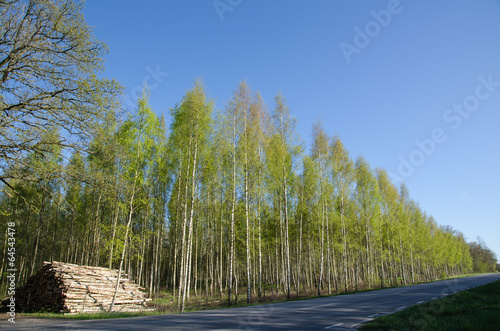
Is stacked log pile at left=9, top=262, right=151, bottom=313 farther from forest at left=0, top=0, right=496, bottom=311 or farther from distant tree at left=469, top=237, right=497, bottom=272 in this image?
distant tree at left=469, top=237, right=497, bottom=272

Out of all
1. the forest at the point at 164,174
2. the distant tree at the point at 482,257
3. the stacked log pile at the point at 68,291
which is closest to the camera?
the forest at the point at 164,174

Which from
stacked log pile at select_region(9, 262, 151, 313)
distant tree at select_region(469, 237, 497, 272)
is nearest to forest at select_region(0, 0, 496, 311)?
stacked log pile at select_region(9, 262, 151, 313)

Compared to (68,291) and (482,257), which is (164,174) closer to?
(68,291)

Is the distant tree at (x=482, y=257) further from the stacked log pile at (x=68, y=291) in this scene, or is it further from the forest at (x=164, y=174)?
the stacked log pile at (x=68, y=291)

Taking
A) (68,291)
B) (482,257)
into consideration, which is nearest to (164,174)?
(68,291)

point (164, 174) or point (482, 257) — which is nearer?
point (164, 174)

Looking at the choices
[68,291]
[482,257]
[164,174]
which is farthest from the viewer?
[482,257]

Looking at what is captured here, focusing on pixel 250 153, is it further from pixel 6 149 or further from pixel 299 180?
pixel 6 149

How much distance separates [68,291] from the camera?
42.1ft

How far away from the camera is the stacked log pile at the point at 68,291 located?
12.9m

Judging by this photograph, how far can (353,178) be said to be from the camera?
31359 millimetres

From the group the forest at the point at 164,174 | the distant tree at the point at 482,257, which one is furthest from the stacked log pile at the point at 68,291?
the distant tree at the point at 482,257

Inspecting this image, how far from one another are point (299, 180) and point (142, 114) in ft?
53.7

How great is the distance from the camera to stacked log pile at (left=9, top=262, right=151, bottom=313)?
12.9 meters
